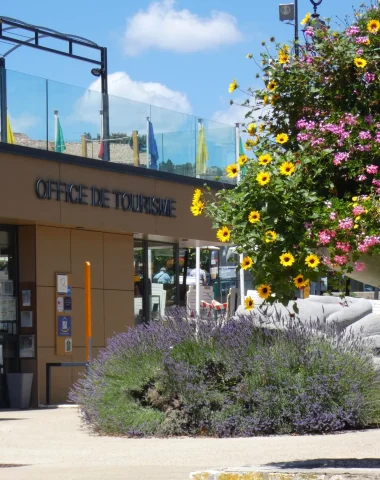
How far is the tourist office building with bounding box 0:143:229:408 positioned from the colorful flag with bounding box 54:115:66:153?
299mm

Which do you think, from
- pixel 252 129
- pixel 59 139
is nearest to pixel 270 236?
pixel 252 129

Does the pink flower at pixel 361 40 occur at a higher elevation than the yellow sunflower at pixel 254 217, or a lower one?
higher

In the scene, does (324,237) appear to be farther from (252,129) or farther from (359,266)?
(252,129)

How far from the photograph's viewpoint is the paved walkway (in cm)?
978

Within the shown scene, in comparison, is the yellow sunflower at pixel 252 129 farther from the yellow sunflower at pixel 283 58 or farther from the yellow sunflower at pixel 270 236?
the yellow sunflower at pixel 270 236

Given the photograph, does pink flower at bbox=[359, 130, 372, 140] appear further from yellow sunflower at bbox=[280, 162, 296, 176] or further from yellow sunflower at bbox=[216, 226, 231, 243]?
yellow sunflower at bbox=[216, 226, 231, 243]

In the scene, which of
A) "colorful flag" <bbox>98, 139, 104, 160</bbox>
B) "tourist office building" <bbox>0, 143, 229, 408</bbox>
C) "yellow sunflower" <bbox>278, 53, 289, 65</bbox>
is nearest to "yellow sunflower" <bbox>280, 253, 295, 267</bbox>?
"yellow sunflower" <bbox>278, 53, 289, 65</bbox>

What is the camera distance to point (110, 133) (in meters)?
21.7

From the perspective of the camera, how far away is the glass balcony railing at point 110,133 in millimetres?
19547

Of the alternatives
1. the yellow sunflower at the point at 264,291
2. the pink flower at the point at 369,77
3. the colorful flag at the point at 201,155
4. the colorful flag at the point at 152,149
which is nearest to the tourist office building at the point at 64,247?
the colorful flag at the point at 152,149

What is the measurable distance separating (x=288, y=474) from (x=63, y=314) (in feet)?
41.5

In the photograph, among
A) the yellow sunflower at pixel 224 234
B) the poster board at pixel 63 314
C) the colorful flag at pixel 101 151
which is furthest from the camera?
the colorful flag at pixel 101 151

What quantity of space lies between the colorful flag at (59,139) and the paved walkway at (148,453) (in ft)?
23.7

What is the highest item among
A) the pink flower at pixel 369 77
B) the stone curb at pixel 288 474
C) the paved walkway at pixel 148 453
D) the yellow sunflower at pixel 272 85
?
the yellow sunflower at pixel 272 85
